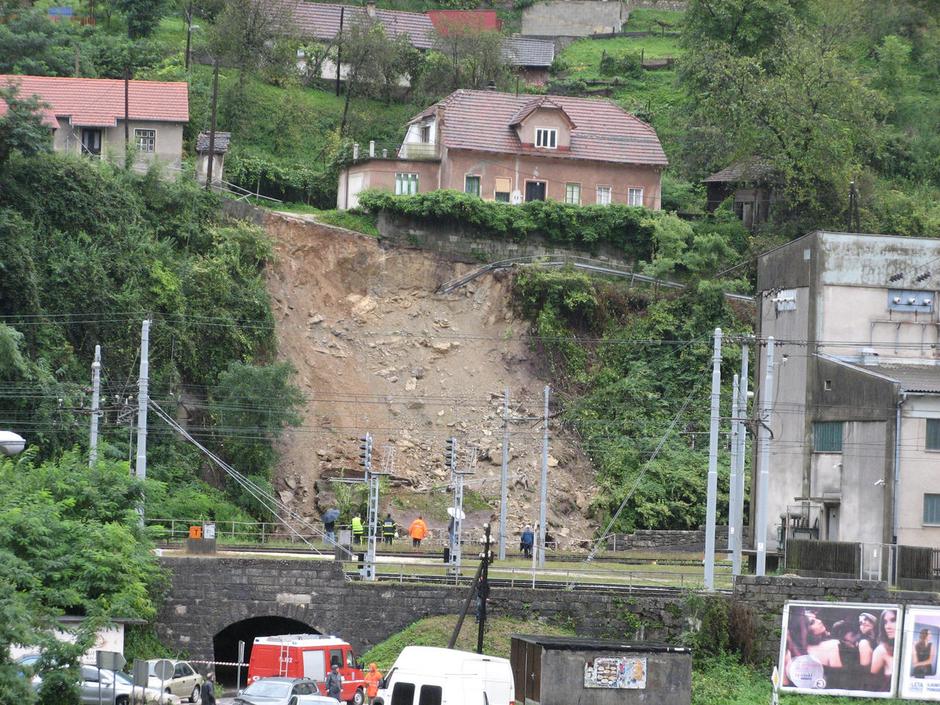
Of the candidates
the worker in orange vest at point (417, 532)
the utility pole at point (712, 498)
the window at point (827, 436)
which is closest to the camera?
the utility pole at point (712, 498)

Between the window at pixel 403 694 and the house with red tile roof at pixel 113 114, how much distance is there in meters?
41.6

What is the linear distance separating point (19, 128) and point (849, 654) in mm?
37992

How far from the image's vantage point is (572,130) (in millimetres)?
77250

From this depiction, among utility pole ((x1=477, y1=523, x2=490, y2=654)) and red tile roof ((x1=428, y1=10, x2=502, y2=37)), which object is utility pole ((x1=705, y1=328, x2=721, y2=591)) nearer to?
utility pole ((x1=477, y1=523, x2=490, y2=654))

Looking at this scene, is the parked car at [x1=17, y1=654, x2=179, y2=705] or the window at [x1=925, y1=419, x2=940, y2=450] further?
the window at [x1=925, y1=419, x2=940, y2=450]

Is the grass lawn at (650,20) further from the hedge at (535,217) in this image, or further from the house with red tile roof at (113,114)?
the house with red tile roof at (113,114)

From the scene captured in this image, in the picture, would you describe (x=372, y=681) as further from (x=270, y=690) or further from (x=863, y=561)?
(x=863, y=561)

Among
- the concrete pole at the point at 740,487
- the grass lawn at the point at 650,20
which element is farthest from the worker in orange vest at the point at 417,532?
the grass lawn at the point at 650,20

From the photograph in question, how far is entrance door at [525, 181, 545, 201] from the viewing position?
250 feet

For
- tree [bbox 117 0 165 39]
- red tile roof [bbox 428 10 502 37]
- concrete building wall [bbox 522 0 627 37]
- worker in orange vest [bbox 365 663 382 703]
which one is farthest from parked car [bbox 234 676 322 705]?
concrete building wall [bbox 522 0 627 37]

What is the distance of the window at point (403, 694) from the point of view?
115 ft

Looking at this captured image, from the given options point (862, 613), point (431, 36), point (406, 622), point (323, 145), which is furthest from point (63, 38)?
point (862, 613)

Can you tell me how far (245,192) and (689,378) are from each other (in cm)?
2168

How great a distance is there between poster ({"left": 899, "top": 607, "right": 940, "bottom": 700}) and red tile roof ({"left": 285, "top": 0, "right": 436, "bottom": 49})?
2307 inches
